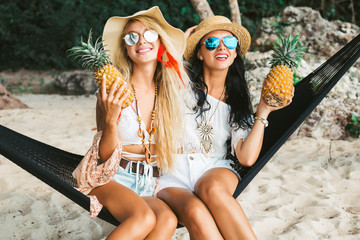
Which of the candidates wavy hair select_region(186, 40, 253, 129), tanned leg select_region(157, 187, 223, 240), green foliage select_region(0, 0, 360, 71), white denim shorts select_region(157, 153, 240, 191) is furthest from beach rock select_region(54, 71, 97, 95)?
tanned leg select_region(157, 187, 223, 240)

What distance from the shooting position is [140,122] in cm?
183

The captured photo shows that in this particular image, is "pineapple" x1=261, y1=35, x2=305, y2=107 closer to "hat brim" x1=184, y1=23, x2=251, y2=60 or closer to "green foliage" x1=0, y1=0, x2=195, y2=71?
"hat brim" x1=184, y1=23, x2=251, y2=60

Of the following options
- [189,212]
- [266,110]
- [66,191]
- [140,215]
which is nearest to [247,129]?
[266,110]

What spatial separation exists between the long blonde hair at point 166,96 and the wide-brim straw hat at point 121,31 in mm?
22

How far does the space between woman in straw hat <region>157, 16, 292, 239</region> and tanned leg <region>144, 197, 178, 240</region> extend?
54 mm

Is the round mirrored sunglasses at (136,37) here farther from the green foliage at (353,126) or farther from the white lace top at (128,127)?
the green foliage at (353,126)

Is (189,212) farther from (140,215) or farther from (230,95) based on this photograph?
(230,95)

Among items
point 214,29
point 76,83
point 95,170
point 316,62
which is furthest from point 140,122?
point 76,83

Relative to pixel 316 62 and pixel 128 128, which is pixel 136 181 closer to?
pixel 128 128

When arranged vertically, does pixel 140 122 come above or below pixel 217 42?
below

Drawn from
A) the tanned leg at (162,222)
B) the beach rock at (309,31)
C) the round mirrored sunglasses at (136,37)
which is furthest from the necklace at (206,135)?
the beach rock at (309,31)

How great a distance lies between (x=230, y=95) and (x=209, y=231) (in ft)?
2.69

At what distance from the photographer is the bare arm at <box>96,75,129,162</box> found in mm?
1576

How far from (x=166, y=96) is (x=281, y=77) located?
60cm
